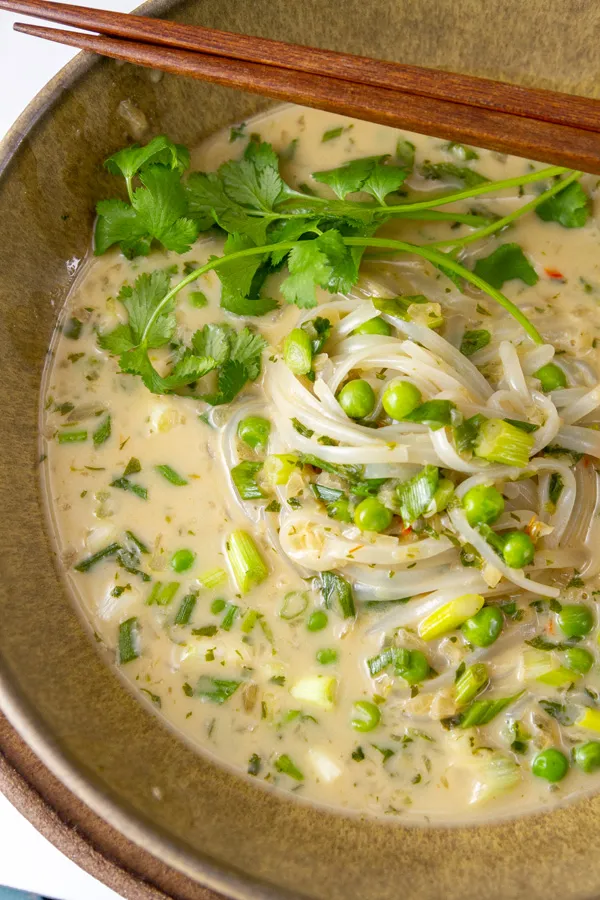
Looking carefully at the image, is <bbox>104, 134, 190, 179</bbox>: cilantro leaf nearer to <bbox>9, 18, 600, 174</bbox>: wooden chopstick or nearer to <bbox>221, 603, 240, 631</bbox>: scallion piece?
<bbox>9, 18, 600, 174</bbox>: wooden chopstick

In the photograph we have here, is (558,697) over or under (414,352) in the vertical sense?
under

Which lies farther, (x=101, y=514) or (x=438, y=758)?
(x=101, y=514)

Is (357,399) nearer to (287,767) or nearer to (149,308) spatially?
(149,308)

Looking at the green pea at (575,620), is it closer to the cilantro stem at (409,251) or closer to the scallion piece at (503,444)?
the scallion piece at (503,444)

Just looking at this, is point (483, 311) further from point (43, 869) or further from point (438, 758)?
point (43, 869)

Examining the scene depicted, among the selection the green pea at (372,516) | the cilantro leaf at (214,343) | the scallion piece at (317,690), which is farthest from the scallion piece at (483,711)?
the cilantro leaf at (214,343)

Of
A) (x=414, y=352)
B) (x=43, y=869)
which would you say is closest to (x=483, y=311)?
(x=414, y=352)

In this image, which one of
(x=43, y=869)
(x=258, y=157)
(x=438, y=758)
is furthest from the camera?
(x=258, y=157)
